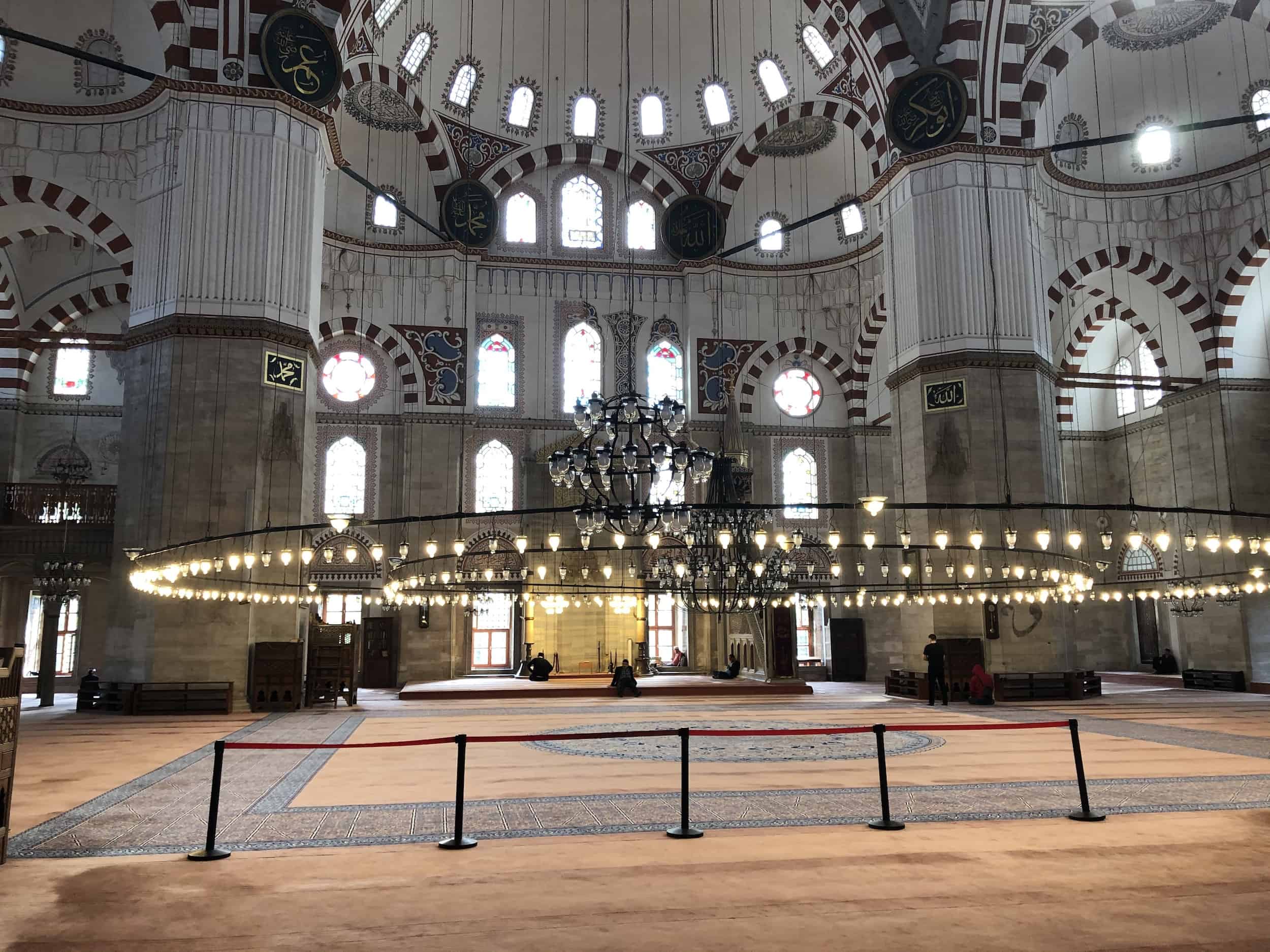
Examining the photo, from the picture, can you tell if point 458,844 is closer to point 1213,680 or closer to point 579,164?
point 1213,680

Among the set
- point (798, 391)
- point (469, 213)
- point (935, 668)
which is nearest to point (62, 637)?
point (469, 213)

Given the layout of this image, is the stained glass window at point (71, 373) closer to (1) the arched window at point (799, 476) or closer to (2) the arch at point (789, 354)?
(2) the arch at point (789, 354)

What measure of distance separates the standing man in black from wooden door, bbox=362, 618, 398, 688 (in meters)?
10.9

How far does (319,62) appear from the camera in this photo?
1491 centimetres

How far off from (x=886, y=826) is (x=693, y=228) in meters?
18.6

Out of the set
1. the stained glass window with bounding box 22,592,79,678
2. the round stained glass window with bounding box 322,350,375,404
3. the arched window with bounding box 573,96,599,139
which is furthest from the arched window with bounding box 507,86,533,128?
the stained glass window with bounding box 22,592,79,678

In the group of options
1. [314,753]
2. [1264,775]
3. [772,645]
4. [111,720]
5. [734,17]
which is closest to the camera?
[1264,775]

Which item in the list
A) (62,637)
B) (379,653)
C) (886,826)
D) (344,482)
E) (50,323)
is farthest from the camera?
(344,482)

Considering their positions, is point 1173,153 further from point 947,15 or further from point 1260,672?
point 1260,672

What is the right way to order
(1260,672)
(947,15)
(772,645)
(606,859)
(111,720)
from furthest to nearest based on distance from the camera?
1. (772,645)
2. (1260,672)
3. (947,15)
4. (111,720)
5. (606,859)

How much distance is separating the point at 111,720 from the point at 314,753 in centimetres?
473

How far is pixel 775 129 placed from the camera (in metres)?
22.3

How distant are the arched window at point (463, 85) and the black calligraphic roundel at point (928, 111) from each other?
9.96 m

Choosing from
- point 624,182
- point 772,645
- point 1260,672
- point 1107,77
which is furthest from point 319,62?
point 1260,672
